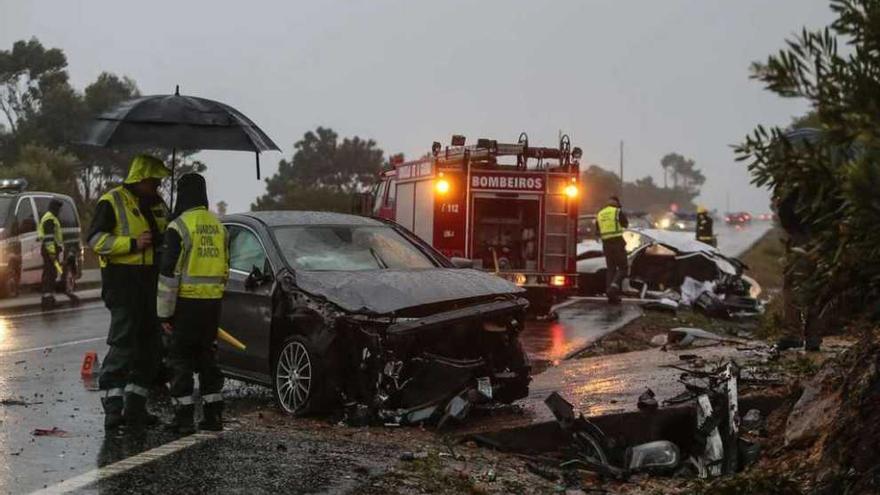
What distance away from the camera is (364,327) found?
7305 millimetres

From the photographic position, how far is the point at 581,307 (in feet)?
61.8

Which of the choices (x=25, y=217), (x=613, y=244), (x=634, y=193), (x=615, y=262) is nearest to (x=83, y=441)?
(x=613, y=244)

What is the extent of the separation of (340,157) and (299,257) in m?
78.2

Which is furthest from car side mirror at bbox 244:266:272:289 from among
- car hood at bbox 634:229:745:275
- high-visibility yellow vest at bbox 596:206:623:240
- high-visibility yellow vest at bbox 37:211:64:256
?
car hood at bbox 634:229:745:275

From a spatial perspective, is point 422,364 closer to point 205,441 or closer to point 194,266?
point 205,441

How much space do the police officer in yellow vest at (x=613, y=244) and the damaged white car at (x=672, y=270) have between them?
1162 millimetres

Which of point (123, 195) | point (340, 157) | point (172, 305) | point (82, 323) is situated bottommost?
point (82, 323)

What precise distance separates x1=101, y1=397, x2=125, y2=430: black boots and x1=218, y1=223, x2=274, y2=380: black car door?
127cm

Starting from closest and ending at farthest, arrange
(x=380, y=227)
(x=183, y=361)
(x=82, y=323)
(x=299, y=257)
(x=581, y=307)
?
(x=183, y=361) < (x=299, y=257) < (x=380, y=227) < (x=82, y=323) < (x=581, y=307)

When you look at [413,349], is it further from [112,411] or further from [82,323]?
[82,323]

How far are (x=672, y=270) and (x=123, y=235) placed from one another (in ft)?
48.2

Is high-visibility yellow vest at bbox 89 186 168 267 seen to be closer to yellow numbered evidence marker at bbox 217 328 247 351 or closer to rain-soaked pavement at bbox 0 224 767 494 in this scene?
rain-soaked pavement at bbox 0 224 767 494

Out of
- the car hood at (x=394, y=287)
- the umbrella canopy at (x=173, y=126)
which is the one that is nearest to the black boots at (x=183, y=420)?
the car hood at (x=394, y=287)

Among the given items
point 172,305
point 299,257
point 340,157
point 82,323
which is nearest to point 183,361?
point 172,305
